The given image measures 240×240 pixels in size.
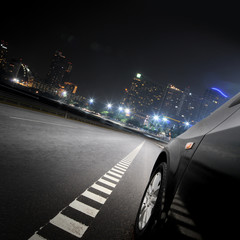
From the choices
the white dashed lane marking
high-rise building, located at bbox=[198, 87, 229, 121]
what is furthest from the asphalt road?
high-rise building, located at bbox=[198, 87, 229, 121]

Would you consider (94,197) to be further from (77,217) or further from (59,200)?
(77,217)

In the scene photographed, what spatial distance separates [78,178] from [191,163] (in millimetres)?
3541

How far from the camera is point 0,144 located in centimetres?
556

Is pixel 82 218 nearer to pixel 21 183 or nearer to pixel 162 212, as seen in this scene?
pixel 21 183

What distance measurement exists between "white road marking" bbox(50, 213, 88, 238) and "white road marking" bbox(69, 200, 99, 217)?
1.17ft

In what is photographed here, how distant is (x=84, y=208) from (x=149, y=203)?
48.4 inches

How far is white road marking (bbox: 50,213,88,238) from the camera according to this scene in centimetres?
241

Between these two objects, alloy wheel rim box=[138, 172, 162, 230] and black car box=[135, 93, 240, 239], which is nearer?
black car box=[135, 93, 240, 239]

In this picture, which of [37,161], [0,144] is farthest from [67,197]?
[0,144]

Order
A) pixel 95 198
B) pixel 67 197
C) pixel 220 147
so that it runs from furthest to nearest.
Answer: pixel 95 198, pixel 67 197, pixel 220 147

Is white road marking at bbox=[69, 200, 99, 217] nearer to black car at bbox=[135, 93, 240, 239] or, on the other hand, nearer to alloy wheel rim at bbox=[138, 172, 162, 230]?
alloy wheel rim at bbox=[138, 172, 162, 230]

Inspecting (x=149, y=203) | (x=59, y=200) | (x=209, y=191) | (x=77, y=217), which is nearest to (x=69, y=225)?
(x=77, y=217)

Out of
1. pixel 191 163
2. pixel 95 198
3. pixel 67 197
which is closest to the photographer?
pixel 191 163

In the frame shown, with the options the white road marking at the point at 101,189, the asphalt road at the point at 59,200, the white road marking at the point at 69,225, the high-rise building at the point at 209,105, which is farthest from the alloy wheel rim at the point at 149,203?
the high-rise building at the point at 209,105
